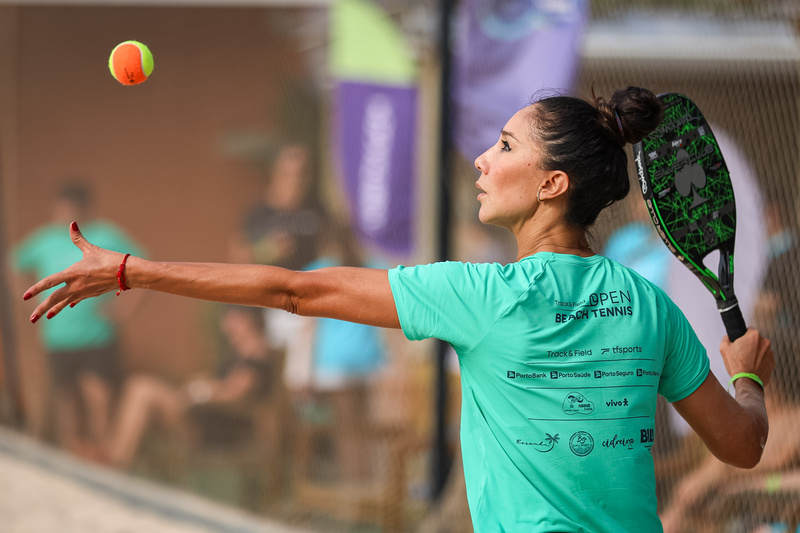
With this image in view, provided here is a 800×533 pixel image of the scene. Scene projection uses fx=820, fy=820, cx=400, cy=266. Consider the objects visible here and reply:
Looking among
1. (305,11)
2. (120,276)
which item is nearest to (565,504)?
(120,276)

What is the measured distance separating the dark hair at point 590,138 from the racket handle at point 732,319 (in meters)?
0.62

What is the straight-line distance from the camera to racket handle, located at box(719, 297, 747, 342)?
210 centimetres

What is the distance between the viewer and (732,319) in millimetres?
2125

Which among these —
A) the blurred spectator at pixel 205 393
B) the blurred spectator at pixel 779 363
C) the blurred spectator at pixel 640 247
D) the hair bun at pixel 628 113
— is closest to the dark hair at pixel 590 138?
the hair bun at pixel 628 113

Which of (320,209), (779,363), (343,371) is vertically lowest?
(343,371)

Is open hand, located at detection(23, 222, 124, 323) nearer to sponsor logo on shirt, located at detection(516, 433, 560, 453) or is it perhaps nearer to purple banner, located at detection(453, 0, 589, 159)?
sponsor logo on shirt, located at detection(516, 433, 560, 453)

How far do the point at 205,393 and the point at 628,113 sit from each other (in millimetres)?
4359

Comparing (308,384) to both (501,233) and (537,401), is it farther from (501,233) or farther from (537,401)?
(537,401)

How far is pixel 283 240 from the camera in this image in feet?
16.5

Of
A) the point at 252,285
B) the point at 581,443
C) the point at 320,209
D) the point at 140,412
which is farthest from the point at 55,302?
the point at 140,412

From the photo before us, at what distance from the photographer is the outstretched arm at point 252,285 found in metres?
1.59

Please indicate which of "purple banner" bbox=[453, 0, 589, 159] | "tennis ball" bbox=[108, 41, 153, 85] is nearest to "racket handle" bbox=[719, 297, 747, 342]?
"tennis ball" bbox=[108, 41, 153, 85]

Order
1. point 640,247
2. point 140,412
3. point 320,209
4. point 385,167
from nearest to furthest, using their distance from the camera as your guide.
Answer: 1. point 640,247
2. point 385,167
3. point 320,209
4. point 140,412

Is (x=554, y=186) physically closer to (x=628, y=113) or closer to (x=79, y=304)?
(x=628, y=113)
